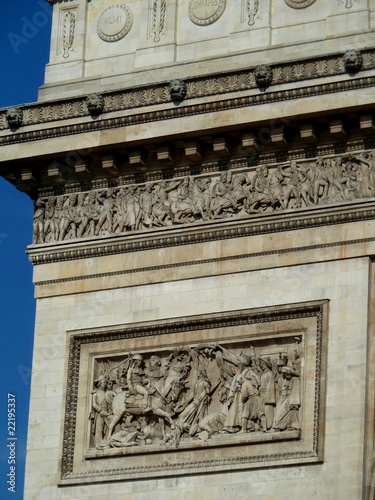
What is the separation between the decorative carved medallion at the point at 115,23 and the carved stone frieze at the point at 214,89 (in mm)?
1315

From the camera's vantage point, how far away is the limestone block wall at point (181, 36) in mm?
32812

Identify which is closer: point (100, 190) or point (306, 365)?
point (306, 365)

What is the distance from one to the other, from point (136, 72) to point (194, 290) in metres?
3.38

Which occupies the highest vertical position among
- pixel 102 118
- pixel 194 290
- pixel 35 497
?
pixel 102 118

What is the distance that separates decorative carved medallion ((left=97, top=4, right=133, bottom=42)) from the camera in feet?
112

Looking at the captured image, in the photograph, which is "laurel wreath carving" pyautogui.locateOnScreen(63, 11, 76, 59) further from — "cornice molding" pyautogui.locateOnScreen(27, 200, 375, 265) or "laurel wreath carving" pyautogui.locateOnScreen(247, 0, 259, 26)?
"cornice molding" pyautogui.locateOnScreen(27, 200, 375, 265)

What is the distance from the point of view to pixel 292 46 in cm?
3291

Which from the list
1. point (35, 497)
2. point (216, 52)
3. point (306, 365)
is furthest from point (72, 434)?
point (216, 52)

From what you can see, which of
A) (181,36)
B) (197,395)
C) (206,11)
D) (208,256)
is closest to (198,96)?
(181,36)

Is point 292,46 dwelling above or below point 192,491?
above

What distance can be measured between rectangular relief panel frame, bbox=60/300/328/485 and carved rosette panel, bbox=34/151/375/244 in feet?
4.62

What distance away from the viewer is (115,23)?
113 feet

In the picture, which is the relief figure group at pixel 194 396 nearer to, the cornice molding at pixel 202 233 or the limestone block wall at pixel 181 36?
the cornice molding at pixel 202 233

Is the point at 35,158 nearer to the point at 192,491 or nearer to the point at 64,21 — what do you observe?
the point at 64,21
